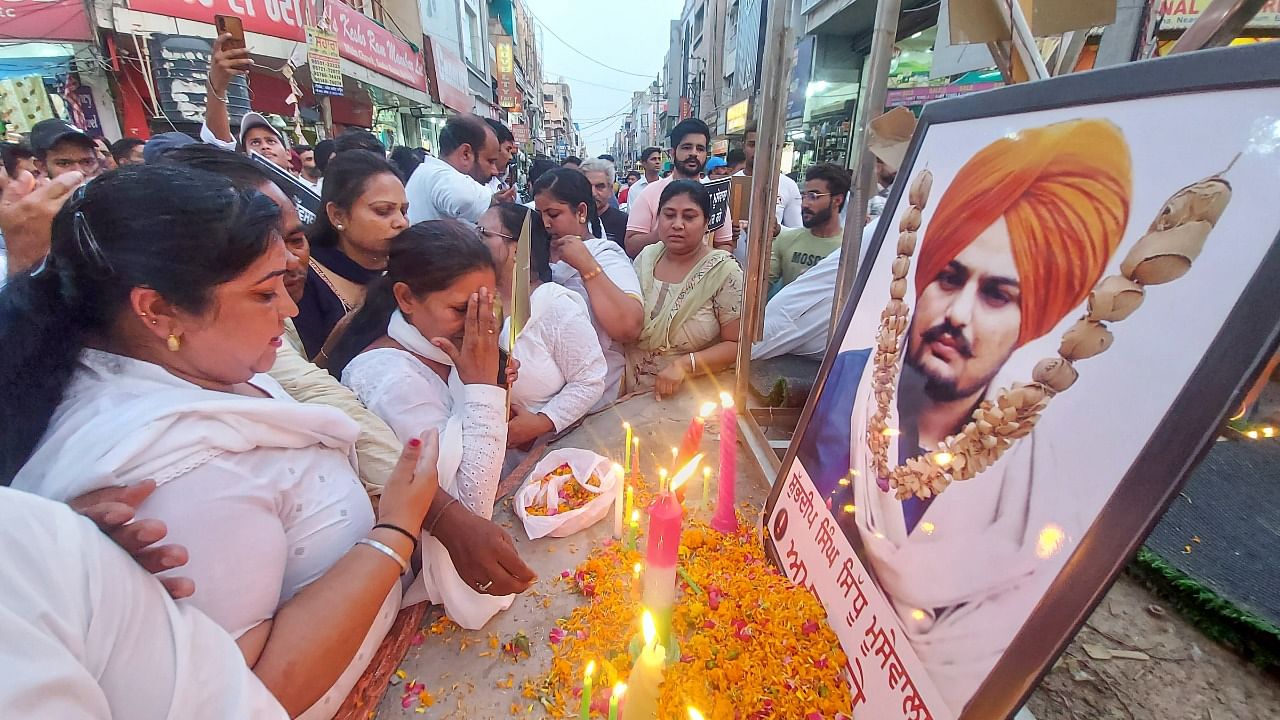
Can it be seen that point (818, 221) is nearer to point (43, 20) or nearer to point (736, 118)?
point (43, 20)

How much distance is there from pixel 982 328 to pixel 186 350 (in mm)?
1529

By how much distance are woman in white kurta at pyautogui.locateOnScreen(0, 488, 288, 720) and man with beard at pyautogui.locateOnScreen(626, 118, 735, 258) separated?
11.5 ft

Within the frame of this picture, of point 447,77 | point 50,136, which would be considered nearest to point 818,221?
point 50,136

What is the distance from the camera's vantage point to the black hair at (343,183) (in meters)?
2.25

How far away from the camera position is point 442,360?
6.06ft

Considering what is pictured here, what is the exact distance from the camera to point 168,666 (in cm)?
73

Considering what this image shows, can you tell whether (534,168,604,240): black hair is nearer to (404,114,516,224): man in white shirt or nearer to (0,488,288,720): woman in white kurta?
(404,114,516,224): man in white shirt

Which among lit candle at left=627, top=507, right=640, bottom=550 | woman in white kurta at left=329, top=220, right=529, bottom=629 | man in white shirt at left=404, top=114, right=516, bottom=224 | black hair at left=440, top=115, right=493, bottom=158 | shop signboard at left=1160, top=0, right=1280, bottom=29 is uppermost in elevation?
shop signboard at left=1160, top=0, right=1280, bottom=29

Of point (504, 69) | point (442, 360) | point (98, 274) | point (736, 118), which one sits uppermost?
point (504, 69)

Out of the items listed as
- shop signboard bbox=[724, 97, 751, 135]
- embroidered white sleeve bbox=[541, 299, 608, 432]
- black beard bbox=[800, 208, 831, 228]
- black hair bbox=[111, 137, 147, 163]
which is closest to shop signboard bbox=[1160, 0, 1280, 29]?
black beard bbox=[800, 208, 831, 228]

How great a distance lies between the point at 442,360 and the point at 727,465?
1.02 m

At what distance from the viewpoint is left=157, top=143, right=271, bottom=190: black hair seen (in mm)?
1813

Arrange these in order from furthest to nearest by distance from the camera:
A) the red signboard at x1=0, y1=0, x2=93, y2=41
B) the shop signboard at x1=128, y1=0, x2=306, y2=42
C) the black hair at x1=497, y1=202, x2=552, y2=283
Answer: the shop signboard at x1=128, y1=0, x2=306, y2=42 < the red signboard at x1=0, y1=0, x2=93, y2=41 < the black hair at x1=497, y1=202, x2=552, y2=283

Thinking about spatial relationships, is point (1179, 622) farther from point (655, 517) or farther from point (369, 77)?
point (369, 77)
